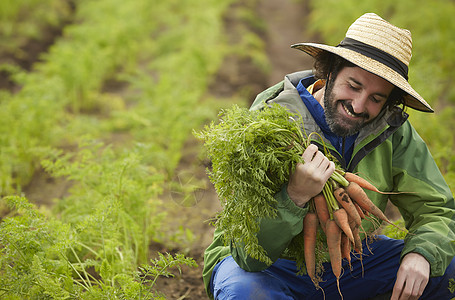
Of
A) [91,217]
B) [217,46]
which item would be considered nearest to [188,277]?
[91,217]

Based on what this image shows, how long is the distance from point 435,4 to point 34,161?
7.50 metres

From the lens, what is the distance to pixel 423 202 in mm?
2582

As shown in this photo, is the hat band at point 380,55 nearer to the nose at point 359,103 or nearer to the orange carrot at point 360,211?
the nose at point 359,103

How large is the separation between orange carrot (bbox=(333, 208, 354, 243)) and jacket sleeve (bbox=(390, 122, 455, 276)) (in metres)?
0.40

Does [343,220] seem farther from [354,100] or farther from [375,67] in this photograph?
[375,67]

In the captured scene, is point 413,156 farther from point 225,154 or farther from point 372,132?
point 225,154

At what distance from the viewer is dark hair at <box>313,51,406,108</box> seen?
2.61m

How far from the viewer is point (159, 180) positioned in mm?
3551

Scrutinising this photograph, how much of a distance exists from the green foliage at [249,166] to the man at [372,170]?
16 centimetres

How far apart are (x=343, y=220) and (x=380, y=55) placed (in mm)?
906

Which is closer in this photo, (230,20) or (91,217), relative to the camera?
(91,217)

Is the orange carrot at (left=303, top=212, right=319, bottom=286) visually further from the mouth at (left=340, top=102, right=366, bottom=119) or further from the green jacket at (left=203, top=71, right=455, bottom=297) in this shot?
the mouth at (left=340, top=102, right=366, bottom=119)

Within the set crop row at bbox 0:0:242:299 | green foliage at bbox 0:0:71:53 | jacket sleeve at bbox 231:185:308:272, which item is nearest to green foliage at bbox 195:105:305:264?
jacket sleeve at bbox 231:185:308:272

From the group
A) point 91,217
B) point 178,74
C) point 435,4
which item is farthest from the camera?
point 435,4
